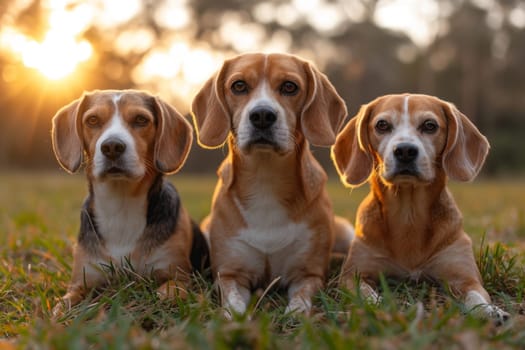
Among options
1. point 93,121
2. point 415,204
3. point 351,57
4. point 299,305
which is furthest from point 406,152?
point 351,57

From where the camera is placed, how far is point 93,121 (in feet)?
15.0

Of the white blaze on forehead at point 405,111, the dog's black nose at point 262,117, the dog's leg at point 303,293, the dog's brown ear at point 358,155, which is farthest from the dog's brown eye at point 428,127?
the dog's leg at point 303,293

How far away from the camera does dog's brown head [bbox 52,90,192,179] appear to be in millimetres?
4344

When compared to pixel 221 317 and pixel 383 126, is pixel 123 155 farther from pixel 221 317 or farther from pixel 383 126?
pixel 383 126

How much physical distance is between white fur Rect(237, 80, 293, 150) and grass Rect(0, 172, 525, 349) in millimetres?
1112

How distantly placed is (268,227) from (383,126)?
3.86 feet

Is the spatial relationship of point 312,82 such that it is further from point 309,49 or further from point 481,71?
point 481,71

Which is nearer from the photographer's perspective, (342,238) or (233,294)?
(233,294)

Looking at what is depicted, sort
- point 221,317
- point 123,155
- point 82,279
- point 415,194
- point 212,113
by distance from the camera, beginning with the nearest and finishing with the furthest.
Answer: point 221,317 → point 123,155 → point 82,279 → point 415,194 → point 212,113

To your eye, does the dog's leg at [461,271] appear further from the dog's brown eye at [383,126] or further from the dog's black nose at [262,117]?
the dog's black nose at [262,117]

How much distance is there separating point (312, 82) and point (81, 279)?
2.33m

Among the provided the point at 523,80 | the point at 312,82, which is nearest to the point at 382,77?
the point at 523,80

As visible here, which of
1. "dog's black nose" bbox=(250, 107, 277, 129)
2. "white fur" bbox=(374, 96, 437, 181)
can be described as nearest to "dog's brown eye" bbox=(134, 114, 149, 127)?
"dog's black nose" bbox=(250, 107, 277, 129)

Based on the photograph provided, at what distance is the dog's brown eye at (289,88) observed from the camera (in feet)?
15.0
